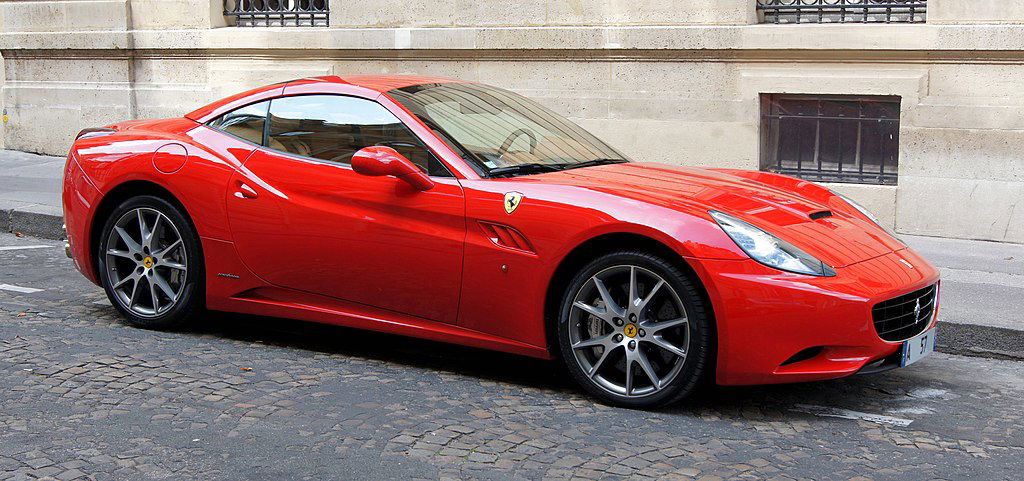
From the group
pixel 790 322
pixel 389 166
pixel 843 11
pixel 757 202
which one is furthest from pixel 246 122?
pixel 843 11

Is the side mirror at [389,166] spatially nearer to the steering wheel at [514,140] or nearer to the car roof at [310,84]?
the steering wheel at [514,140]

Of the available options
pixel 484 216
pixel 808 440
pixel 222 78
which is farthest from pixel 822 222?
pixel 222 78

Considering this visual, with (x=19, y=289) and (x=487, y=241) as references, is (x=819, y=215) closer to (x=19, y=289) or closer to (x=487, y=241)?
(x=487, y=241)

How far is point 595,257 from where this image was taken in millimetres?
5203

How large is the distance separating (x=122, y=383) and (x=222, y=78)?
8376 millimetres

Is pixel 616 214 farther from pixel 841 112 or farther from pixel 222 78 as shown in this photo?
pixel 222 78

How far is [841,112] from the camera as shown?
10.3m

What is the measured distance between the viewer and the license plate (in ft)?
16.6

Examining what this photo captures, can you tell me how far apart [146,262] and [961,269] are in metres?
5.11

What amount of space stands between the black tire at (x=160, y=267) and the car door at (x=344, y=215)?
341 mm

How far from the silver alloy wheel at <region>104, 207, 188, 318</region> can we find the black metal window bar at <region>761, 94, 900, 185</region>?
575 cm

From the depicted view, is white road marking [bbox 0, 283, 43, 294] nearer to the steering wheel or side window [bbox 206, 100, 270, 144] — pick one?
side window [bbox 206, 100, 270, 144]

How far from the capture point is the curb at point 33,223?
32.4 feet

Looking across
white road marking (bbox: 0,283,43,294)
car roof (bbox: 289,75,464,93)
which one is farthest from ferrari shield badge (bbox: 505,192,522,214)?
white road marking (bbox: 0,283,43,294)
